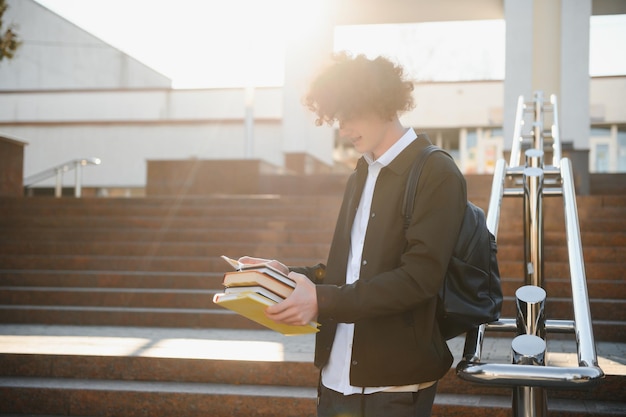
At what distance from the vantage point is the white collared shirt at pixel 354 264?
2240 mm

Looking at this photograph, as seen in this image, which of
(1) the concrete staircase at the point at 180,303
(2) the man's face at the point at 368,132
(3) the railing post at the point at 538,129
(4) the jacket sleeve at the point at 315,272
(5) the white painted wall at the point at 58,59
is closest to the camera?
(2) the man's face at the point at 368,132

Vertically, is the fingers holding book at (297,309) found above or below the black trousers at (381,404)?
above

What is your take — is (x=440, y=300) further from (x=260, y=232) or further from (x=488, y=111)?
(x=488, y=111)

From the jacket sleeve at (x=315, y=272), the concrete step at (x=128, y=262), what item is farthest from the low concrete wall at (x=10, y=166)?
the jacket sleeve at (x=315, y=272)

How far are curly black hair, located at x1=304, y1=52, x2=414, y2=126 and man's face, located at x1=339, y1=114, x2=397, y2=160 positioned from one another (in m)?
0.03

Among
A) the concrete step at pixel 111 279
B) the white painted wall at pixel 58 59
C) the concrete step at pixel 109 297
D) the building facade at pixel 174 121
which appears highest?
the white painted wall at pixel 58 59

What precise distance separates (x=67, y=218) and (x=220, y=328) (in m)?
3.69

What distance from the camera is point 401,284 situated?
2.01m

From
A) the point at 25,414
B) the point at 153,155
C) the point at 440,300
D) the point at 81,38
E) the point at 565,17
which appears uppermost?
the point at 81,38

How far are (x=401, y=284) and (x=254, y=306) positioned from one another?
1.40 feet

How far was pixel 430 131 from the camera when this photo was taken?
2712cm

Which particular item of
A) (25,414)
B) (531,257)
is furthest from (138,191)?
(531,257)

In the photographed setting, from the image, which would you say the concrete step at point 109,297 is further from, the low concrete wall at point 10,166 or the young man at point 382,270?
the young man at point 382,270

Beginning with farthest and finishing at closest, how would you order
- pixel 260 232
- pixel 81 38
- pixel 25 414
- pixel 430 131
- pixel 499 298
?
pixel 81 38 < pixel 430 131 < pixel 260 232 < pixel 25 414 < pixel 499 298
